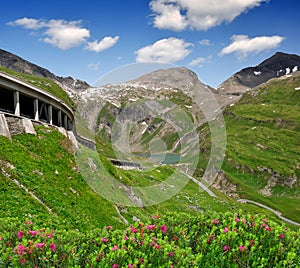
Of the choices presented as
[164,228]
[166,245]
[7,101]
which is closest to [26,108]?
[7,101]

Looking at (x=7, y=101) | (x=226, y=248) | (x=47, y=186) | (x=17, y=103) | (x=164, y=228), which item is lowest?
(x=47, y=186)

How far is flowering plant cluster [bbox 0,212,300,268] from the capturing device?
12297mm

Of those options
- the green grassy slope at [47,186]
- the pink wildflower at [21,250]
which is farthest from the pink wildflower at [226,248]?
the green grassy slope at [47,186]

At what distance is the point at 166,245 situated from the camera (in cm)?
1300

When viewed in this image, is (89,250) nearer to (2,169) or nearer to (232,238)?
(232,238)

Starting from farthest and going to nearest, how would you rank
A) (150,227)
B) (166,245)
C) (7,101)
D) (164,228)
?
(7,101) → (164,228) → (150,227) → (166,245)

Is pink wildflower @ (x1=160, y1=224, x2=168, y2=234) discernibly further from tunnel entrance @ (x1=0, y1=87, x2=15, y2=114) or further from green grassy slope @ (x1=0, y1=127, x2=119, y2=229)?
tunnel entrance @ (x1=0, y1=87, x2=15, y2=114)

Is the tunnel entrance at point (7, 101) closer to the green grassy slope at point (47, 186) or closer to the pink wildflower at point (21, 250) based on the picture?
the green grassy slope at point (47, 186)

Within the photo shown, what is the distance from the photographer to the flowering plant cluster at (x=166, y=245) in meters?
12.3

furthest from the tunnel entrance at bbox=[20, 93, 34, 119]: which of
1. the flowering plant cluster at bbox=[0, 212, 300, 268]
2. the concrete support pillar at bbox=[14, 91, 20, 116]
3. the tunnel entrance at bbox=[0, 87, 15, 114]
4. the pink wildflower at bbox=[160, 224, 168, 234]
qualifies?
the pink wildflower at bbox=[160, 224, 168, 234]

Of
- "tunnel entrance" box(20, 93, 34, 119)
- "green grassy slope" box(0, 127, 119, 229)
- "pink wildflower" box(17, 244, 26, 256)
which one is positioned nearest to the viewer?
"pink wildflower" box(17, 244, 26, 256)

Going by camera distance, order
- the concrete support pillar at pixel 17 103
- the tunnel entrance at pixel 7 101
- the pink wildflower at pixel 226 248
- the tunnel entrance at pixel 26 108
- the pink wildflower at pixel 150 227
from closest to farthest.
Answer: the pink wildflower at pixel 226 248
the pink wildflower at pixel 150 227
the concrete support pillar at pixel 17 103
the tunnel entrance at pixel 7 101
the tunnel entrance at pixel 26 108

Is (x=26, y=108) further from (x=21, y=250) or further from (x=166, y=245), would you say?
(x=166, y=245)

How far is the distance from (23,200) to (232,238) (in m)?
19.8
